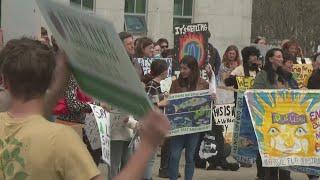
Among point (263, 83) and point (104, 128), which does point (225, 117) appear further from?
point (104, 128)

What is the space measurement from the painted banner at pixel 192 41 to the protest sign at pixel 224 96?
0.68 m

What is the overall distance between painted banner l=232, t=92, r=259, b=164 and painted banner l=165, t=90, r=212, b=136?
386 mm

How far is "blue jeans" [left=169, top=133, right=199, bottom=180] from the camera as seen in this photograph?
360 inches

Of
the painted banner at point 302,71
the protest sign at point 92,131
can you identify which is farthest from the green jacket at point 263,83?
the painted banner at point 302,71

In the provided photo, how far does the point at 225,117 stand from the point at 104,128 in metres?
3.90

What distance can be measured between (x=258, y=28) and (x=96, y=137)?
38.6m

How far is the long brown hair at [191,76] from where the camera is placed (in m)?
9.27

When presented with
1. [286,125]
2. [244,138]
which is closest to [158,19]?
[244,138]

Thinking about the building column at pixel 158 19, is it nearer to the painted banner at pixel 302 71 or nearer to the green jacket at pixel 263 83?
the painted banner at pixel 302 71

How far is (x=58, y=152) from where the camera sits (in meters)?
2.64

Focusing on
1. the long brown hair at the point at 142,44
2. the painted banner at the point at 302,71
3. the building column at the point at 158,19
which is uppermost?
the building column at the point at 158,19

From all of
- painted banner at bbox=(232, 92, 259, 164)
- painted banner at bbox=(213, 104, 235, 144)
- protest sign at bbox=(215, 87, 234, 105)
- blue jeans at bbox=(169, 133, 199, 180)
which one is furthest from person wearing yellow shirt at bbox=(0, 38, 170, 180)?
protest sign at bbox=(215, 87, 234, 105)

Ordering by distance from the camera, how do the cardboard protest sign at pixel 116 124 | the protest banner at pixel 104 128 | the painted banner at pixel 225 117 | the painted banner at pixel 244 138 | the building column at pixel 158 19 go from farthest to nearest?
the building column at pixel 158 19 → the painted banner at pixel 225 117 → the painted banner at pixel 244 138 → the cardboard protest sign at pixel 116 124 → the protest banner at pixel 104 128

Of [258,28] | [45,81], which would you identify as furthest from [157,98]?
[258,28]
